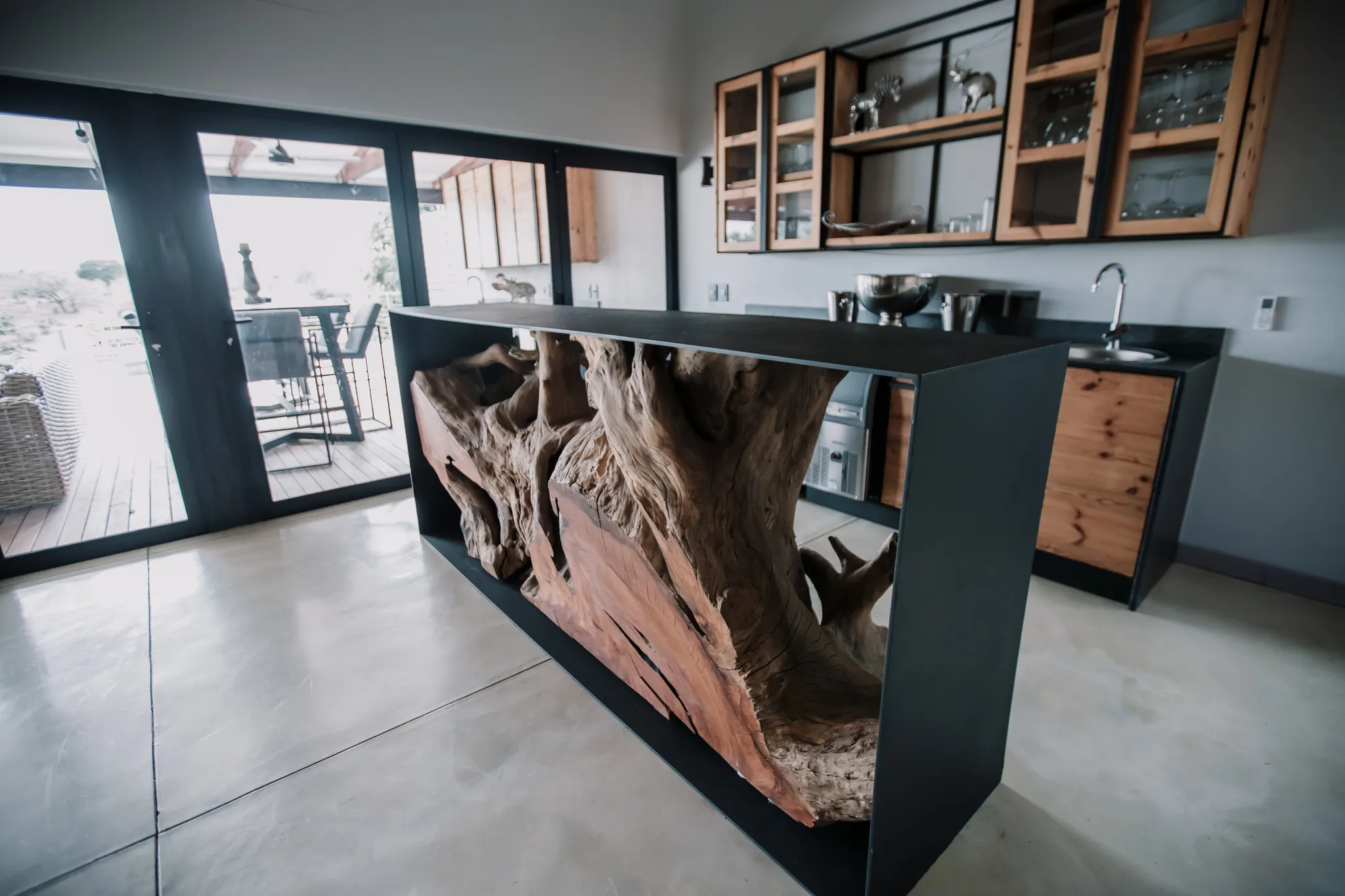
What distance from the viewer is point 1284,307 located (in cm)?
210

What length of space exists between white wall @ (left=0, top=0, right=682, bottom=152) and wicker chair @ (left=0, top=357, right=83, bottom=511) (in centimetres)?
122

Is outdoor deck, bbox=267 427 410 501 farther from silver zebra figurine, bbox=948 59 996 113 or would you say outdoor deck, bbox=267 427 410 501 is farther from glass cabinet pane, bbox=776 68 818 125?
silver zebra figurine, bbox=948 59 996 113

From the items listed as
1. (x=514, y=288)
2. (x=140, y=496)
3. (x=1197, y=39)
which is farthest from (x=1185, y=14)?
(x=140, y=496)

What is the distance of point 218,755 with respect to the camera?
1.56m

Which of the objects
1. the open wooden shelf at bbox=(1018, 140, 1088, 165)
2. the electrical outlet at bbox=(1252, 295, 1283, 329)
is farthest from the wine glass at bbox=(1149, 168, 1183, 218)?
the electrical outlet at bbox=(1252, 295, 1283, 329)

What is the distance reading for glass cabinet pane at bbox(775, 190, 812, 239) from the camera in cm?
335

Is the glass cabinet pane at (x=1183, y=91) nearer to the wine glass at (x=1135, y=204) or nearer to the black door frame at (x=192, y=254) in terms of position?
the wine glass at (x=1135, y=204)

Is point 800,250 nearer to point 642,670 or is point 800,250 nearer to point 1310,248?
point 1310,248

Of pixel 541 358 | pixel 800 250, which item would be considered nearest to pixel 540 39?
pixel 800 250

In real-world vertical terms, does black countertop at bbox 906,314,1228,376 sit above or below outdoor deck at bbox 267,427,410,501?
above

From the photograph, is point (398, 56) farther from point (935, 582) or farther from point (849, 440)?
point (935, 582)

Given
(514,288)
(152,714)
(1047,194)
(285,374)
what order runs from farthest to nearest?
(514,288), (285,374), (1047,194), (152,714)

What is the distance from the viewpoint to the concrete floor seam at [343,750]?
1365 millimetres

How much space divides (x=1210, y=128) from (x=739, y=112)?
228cm
